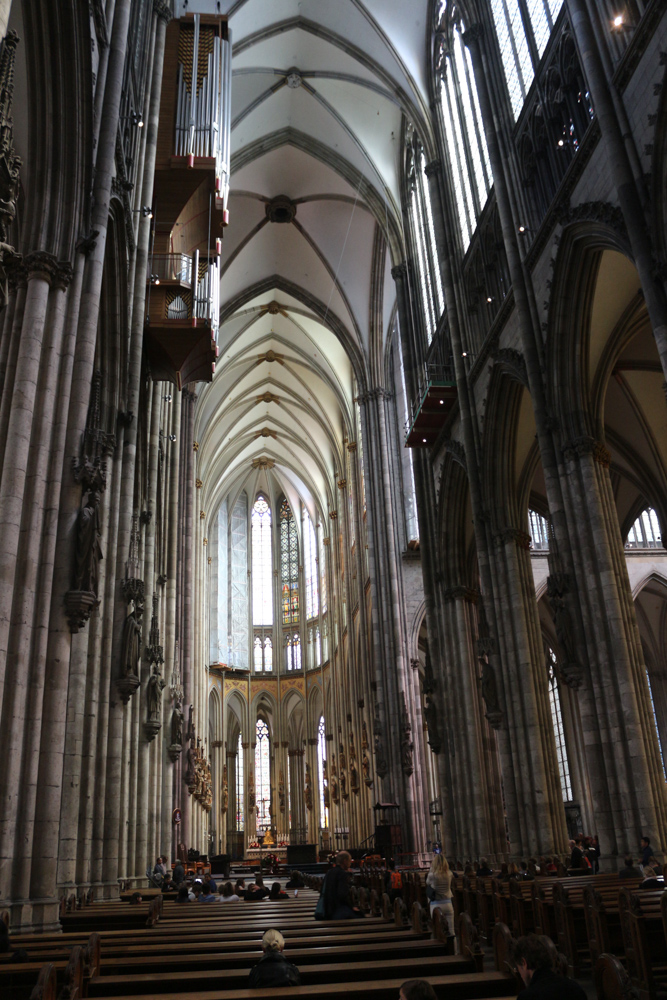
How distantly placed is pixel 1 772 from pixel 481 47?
54.4ft

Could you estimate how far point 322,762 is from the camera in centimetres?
4666

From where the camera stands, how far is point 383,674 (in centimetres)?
2923

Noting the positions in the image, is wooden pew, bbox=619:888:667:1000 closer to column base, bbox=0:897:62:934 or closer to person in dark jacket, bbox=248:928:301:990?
person in dark jacket, bbox=248:928:301:990

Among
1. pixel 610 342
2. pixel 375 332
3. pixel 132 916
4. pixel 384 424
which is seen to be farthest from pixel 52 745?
pixel 375 332

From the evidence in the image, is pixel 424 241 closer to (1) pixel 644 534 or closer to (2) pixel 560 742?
(1) pixel 644 534

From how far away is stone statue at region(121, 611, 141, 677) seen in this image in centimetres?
1271

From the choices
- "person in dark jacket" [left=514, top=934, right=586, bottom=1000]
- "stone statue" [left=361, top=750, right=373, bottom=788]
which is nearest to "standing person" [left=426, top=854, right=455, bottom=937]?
"person in dark jacket" [left=514, top=934, right=586, bottom=1000]

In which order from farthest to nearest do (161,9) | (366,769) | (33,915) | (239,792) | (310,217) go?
(239,792) < (366,769) < (310,217) < (161,9) < (33,915)

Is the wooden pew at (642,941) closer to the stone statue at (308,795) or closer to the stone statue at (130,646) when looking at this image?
the stone statue at (130,646)

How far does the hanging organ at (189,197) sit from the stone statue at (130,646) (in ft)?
21.7

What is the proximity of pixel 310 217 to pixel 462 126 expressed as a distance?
1226 cm

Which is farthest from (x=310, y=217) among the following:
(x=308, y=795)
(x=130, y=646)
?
(x=308, y=795)

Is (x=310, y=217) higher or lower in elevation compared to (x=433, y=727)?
higher

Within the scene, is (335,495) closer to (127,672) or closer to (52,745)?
(127,672)
